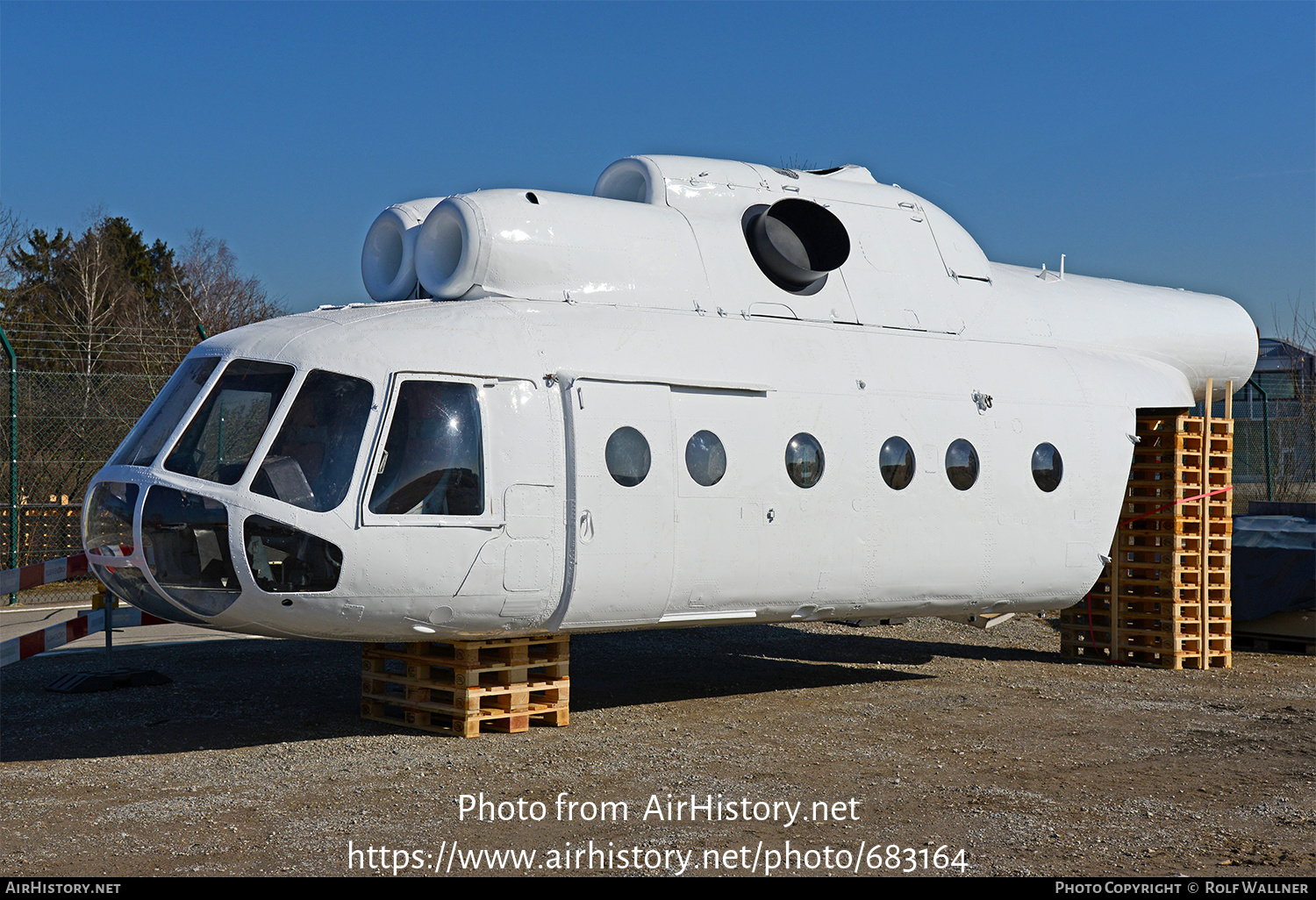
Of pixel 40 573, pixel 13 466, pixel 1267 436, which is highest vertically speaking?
pixel 1267 436

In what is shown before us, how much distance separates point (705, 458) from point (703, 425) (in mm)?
248

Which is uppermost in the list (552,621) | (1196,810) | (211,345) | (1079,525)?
(211,345)

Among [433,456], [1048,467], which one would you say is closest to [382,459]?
[433,456]

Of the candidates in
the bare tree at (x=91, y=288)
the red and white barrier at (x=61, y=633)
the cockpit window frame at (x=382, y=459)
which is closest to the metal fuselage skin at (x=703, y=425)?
the cockpit window frame at (x=382, y=459)

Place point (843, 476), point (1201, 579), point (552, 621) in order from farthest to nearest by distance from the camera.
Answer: point (1201, 579) < point (843, 476) < point (552, 621)

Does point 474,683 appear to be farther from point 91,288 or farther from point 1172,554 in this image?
point 91,288

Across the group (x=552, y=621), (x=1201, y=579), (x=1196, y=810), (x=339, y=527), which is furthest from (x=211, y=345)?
(x=1201, y=579)

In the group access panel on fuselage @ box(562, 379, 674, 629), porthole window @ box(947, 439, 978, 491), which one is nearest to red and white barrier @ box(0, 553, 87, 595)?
access panel on fuselage @ box(562, 379, 674, 629)

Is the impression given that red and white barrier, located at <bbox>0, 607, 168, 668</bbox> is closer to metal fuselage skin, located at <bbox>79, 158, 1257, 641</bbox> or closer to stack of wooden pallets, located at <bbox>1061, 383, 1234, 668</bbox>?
metal fuselage skin, located at <bbox>79, 158, 1257, 641</bbox>

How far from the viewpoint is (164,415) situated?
8.38m

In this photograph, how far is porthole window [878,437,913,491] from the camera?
9891 millimetres

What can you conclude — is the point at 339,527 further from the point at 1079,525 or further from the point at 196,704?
the point at 1079,525
